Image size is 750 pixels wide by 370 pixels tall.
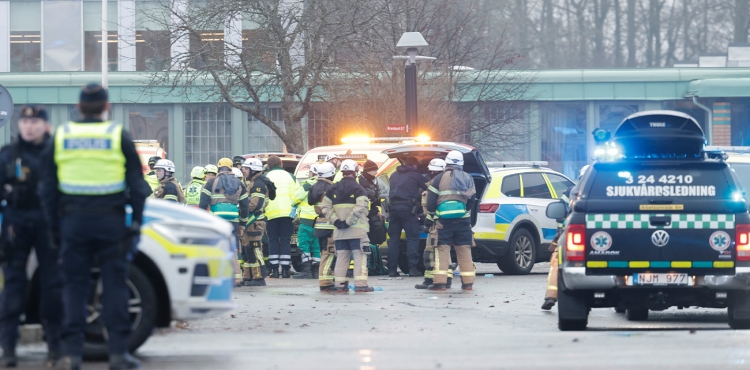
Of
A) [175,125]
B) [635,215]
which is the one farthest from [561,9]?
[635,215]

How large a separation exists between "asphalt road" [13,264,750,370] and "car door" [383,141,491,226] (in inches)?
128

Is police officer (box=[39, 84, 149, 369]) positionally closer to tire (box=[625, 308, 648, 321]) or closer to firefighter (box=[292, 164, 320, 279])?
Answer: tire (box=[625, 308, 648, 321])

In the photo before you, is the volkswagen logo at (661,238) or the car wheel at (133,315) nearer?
the car wheel at (133,315)

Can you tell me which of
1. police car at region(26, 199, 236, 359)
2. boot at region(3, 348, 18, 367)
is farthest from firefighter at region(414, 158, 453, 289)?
boot at region(3, 348, 18, 367)

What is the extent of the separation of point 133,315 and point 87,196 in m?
1.19

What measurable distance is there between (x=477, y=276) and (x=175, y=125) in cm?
1846

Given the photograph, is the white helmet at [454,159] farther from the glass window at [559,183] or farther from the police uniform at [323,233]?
the glass window at [559,183]

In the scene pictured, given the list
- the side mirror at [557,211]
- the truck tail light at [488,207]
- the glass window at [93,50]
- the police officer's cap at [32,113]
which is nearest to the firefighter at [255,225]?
the truck tail light at [488,207]

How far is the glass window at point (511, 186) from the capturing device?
18969 millimetres

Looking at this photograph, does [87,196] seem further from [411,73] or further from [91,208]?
[411,73]

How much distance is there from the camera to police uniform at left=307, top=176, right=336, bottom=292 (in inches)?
638

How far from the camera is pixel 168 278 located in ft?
27.5

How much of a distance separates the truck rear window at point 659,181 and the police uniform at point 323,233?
603cm

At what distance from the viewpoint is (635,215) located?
1066cm
